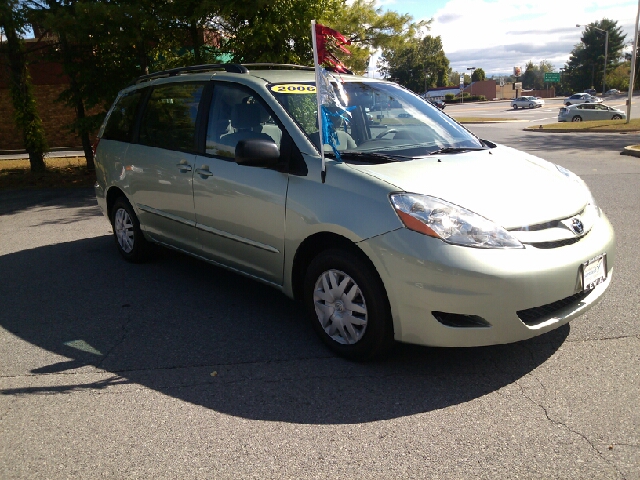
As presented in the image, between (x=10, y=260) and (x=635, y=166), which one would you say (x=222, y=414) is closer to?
(x=10, y=260)

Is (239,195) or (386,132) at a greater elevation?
(386,132)

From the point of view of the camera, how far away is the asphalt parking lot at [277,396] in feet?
9.77

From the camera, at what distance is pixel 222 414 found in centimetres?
346

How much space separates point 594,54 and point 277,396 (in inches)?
4428

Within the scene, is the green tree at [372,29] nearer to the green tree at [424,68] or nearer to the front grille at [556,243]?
the front grille at [556,243]

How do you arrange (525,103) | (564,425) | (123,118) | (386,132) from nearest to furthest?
(564,425) → (386,132) → (123,118) → (525,103)

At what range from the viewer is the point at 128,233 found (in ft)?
21.5

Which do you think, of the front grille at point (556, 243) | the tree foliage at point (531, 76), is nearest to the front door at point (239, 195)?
the front grille at point (556, 243)

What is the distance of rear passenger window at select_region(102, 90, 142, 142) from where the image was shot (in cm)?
636

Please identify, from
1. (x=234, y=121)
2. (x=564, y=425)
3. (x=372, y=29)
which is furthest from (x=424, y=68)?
(x=564, y=425)

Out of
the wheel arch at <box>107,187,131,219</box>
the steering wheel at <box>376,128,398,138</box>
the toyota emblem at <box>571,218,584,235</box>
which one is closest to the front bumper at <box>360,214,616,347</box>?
the toyota emblem at <box>571,218,584,235</box>

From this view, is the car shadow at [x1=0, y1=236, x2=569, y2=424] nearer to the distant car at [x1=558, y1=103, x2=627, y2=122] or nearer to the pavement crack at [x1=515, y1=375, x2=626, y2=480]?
the pavement crack at [x1=515, y1=375, x2=626, y2=480]

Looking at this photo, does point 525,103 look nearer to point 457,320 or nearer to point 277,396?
point 457,320

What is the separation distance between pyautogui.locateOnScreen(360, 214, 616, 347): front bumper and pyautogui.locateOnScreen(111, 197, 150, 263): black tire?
11.2 ft
